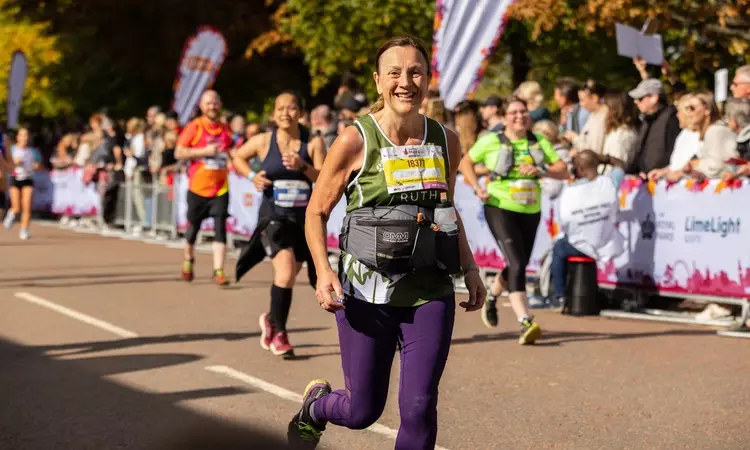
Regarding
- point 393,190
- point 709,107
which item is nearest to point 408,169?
point 393,190

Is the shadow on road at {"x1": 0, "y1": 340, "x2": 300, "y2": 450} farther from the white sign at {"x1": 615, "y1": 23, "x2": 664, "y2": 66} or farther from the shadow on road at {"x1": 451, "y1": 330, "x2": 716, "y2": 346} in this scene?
the white sign at {"x1": 615, "y1": 23, "x2": 664, "y2": 66}

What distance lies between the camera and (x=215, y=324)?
11586 mm

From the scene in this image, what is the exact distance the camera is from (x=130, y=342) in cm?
1041

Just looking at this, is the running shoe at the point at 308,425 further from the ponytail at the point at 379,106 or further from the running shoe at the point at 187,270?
the running shoe at the point at 187,270

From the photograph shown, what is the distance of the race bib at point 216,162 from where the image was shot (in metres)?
14.7

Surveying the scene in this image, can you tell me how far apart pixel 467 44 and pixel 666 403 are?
9.65 meters

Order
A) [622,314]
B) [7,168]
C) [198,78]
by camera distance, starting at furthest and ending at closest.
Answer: [198,78]
[7,168]
[622,314]

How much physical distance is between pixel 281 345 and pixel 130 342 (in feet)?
4.52

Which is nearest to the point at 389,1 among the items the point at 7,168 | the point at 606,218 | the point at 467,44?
the point at 467,44

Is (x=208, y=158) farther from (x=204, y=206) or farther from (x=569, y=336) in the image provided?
(x=569, y=336)

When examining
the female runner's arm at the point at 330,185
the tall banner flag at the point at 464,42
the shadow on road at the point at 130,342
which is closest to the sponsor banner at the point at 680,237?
the tall banner flag at the point at 464,42

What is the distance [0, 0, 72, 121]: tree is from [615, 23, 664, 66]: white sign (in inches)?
1154

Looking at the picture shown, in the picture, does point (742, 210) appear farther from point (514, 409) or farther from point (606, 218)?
point (514, 409)

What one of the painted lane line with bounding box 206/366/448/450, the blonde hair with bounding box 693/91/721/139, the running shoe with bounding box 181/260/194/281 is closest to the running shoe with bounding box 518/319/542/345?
the painted lane line with bounding box 206/366/448/450
